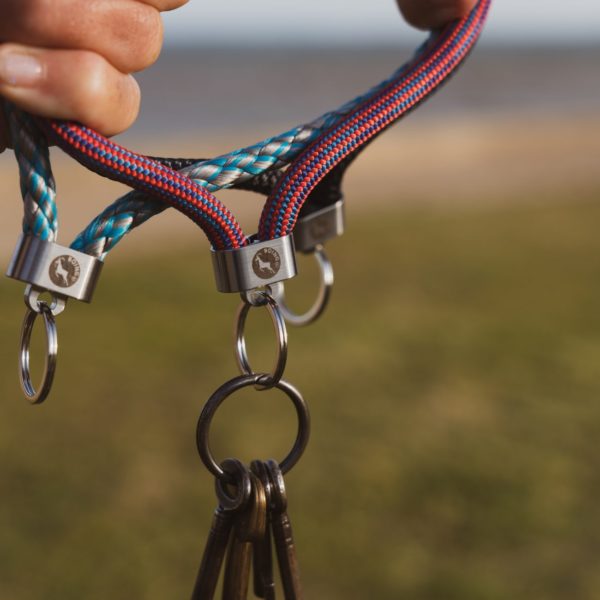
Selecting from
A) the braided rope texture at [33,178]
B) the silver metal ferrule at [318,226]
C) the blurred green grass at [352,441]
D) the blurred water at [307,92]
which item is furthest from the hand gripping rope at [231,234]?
the blurred water at [307,92]

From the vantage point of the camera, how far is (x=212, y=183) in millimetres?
1115

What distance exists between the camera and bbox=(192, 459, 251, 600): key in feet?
3.60

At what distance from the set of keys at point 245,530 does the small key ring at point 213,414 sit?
0.02 meters

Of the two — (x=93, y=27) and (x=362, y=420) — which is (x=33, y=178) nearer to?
(x=93, y=27)

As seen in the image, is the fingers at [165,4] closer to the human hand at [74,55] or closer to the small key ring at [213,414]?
the human hand at [74,55]

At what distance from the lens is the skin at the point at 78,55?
95cm

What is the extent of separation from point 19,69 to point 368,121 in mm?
469

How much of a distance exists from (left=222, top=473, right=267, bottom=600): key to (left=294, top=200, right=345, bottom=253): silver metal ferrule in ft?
1.32

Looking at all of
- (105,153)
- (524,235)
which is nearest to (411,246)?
(524,235)

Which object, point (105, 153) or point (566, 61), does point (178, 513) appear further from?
point (566, 61)

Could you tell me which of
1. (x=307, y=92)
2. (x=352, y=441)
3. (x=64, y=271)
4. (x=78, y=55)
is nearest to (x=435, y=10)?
(x=78, y=55)

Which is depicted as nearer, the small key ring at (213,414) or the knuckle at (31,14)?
the knuckle at (31,14)

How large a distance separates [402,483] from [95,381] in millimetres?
1755

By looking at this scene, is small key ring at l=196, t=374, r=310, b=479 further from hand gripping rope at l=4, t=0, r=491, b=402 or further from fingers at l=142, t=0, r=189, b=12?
fingers at l=142, t=0, r=189, b=12
